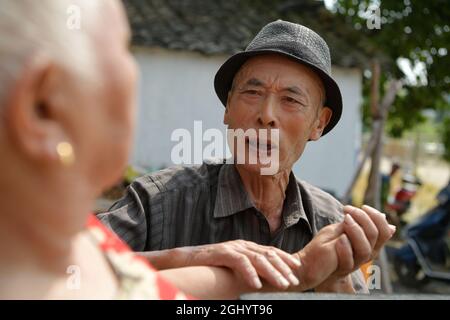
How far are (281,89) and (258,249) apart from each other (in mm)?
816

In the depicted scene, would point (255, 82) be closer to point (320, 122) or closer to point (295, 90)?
point (295, 90)

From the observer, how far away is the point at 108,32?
72 centimetres

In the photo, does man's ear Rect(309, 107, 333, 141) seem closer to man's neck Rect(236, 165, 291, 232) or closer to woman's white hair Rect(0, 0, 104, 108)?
man's neck Rect(236, 165, 291, 232)

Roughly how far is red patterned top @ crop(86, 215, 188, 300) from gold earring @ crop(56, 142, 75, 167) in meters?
0.23

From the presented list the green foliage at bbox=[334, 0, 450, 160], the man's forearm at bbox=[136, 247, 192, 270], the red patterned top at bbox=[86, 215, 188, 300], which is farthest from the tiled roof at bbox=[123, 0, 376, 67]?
the red patterned top at bbox=[86, 215, 188, 300]

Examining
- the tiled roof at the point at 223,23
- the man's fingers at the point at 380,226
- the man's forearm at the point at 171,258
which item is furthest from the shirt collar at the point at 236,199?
the tiled roof at the point at 223,23

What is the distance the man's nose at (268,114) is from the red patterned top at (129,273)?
3.59 feet

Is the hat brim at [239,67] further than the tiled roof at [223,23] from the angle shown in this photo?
No

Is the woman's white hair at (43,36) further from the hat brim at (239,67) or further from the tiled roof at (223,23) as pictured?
the tiled roof at (223,23)

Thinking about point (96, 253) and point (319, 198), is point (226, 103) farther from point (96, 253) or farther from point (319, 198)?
point (96, 253)

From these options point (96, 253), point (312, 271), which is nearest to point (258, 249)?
point (312, 271)

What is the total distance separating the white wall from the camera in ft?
28.1

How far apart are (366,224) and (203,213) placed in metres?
0.78

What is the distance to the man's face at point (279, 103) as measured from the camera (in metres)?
1.98
